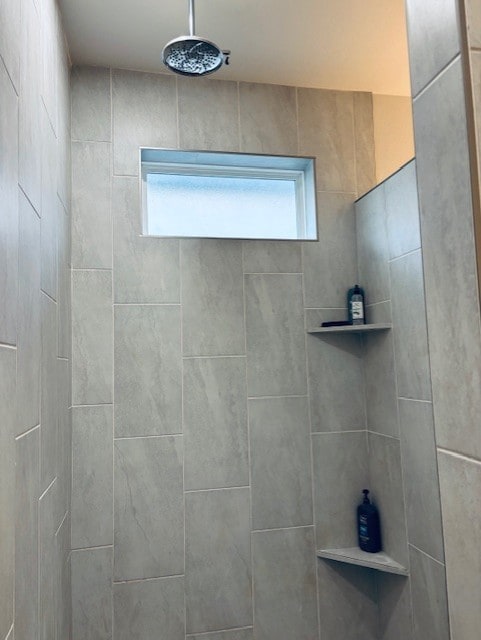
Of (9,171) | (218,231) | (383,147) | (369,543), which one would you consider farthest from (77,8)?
(369,543)

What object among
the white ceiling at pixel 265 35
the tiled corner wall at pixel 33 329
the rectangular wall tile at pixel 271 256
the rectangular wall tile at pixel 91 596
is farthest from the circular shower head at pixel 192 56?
the rectangular wall tile at pixel 91 596

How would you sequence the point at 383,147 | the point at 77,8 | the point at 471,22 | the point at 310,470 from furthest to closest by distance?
the point at 383,147 → the point at 310,470 → the point at 77,8 → the point at 471,22

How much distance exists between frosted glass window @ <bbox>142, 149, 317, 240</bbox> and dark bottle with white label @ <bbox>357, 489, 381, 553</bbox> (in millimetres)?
1191

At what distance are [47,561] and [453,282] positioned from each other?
1243 millimetres

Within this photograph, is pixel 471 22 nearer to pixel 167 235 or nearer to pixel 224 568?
pixel 167 235

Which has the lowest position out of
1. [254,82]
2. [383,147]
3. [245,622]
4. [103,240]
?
[245,622]

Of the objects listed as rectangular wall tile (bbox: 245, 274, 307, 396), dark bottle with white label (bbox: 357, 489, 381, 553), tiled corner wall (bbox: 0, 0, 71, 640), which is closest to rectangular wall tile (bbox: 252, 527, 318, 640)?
dark bottle with white label (bbox: 357, 489, 381, 553)

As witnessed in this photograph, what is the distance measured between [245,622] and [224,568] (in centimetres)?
23

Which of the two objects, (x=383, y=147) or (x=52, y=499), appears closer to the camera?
(x=52, y=499)

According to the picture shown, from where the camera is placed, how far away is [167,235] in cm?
216

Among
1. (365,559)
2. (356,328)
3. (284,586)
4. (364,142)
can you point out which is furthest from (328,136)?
(284,586)

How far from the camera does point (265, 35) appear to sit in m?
1.92

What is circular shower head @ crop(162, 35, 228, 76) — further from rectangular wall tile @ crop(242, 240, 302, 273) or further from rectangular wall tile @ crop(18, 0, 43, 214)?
rectangular wall tile @ crop(242, 240, 302, 273)

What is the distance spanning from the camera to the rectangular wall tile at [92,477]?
1.91 meters
